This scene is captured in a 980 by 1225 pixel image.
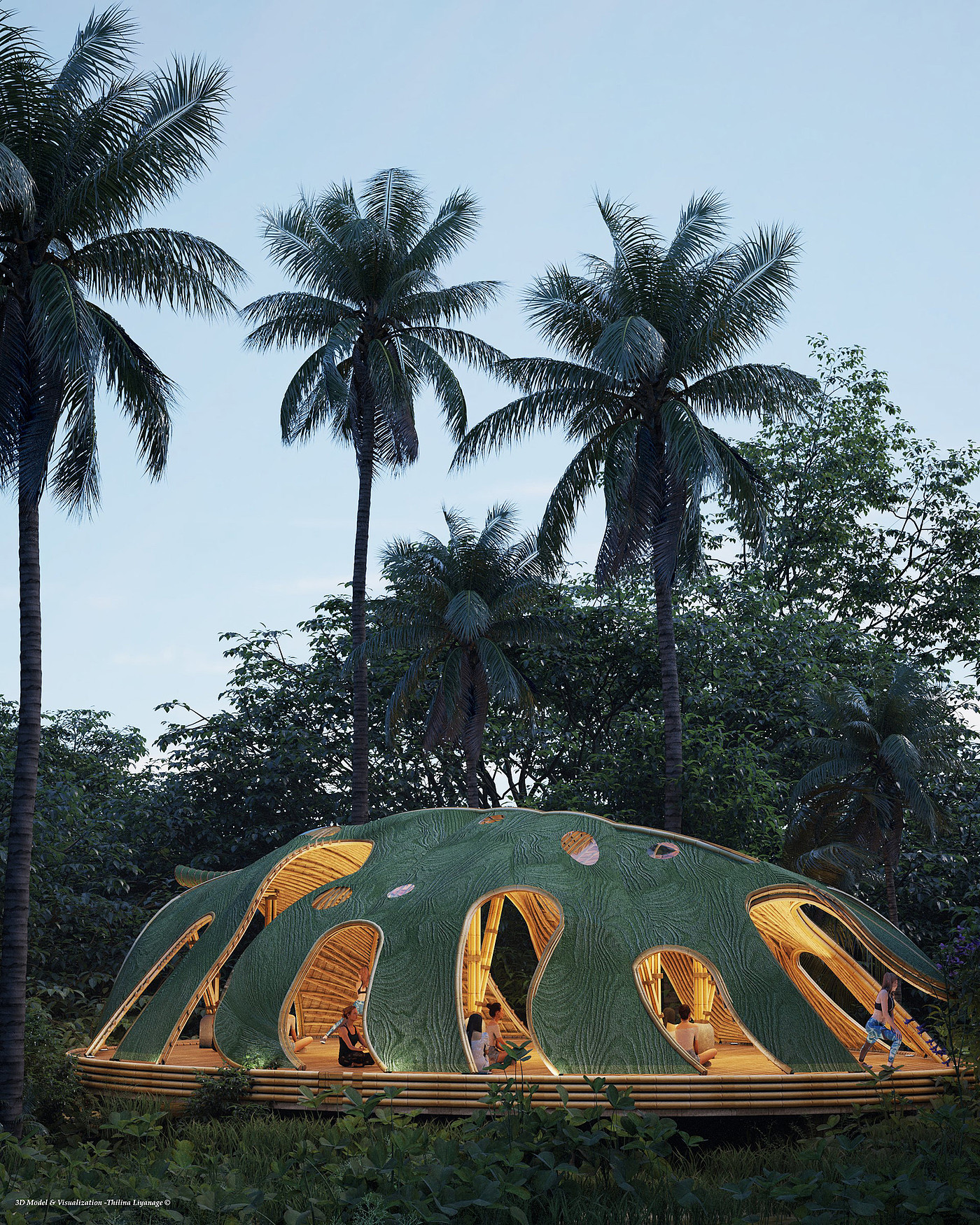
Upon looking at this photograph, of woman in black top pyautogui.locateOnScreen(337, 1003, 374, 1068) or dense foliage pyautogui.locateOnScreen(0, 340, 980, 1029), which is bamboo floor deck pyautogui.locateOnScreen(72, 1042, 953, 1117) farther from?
dense foliage pyautogui.locateOnScreen(0, 340, 980, 1029)

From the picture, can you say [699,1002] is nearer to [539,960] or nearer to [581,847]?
[539,960]

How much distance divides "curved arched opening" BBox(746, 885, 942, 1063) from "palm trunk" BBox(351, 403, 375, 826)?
10.8 metres

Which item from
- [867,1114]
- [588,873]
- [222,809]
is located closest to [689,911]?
[588,873]

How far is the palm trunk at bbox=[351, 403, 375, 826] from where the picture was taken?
2564cm

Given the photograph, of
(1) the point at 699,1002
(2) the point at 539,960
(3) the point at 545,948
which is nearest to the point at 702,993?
(1) the point at 699,1002

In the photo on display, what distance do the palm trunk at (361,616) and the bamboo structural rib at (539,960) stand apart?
21.0 feet

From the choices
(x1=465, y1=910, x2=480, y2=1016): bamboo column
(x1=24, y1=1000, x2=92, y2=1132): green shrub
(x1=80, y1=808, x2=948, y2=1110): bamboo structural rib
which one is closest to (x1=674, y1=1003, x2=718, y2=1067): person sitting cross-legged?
(x1=80, y1=808, x2=948, y2=1110): bamboo structural rib

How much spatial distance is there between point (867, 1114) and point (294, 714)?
2132 centimetres

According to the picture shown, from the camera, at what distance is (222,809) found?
30406 mm

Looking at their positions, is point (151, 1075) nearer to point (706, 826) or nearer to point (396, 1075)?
point (396, 1075)

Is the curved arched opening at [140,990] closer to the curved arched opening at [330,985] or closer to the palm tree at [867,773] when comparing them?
the curved arched opening at [330,985]

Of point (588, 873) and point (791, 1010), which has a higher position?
point (588, 873)

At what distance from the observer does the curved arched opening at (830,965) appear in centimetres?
1542

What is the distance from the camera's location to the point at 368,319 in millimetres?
26984
